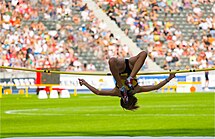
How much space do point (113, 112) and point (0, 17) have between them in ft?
60.8

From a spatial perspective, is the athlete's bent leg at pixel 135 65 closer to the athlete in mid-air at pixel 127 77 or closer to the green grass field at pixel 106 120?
the athlete in mid-air at pixel 127 77

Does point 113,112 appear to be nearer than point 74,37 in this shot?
Yes

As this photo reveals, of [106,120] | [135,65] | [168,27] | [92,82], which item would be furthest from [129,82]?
[168,27]

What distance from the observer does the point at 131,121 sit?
23047mm

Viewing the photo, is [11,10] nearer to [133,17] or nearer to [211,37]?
[133,17]

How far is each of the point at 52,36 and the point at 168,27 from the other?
7.06m

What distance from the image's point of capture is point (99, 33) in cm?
4491

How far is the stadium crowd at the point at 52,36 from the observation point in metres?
42.6

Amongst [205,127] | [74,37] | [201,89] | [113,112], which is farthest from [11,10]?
[205,127]

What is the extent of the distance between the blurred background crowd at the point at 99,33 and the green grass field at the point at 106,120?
426 inches

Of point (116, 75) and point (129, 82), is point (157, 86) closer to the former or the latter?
point (129, 82)

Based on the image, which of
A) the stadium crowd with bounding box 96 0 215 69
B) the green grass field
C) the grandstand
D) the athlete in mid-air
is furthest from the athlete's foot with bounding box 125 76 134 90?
the stadium crowd with bounding box 96 0 215 69

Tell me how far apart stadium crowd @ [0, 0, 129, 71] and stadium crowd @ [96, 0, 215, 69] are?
1.46 metres

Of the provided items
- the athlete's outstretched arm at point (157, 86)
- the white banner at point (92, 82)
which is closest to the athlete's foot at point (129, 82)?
the athlete's outstretched arm at point (157, 86)
